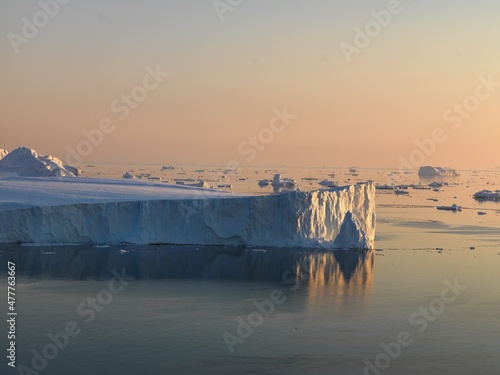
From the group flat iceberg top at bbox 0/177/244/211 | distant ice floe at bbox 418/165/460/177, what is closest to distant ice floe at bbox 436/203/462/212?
flat iceberg top at bbox 0/177/244/211

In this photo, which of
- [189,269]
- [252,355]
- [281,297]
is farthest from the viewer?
[189,269]

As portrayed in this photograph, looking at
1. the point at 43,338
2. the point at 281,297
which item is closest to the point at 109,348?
the point at 43,338

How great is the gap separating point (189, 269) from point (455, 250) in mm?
15801

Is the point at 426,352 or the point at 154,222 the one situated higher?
the point at 154,222

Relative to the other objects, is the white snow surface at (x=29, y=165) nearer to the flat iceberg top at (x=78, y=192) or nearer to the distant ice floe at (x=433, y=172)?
the flat iceberg top at (x=78, y=192)

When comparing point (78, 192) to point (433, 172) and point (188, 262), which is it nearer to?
point (188, 262)

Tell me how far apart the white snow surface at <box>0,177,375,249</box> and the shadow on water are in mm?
763

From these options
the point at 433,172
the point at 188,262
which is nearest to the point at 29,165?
the point at 188,262

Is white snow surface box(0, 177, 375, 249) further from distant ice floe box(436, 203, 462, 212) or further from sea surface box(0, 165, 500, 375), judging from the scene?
distant ice floe box(436, 203, 462, 212)

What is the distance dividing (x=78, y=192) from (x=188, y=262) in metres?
10.1

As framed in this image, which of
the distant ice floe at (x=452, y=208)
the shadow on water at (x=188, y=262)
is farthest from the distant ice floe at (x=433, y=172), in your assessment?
the shadow on water at (x=188, y=262)

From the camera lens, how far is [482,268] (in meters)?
30.0

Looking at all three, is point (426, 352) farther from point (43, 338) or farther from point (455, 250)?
point (455, 250)

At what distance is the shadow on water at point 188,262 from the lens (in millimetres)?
26750
